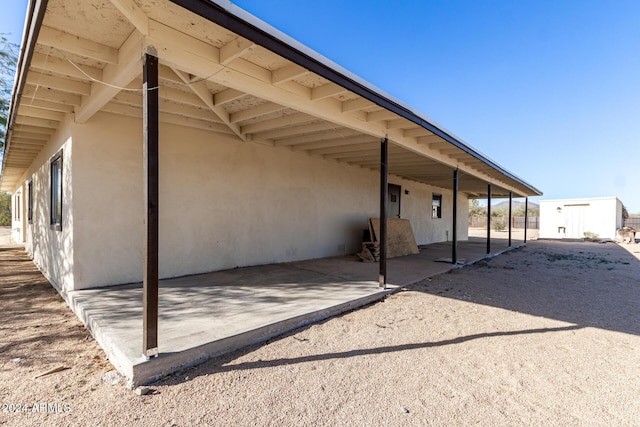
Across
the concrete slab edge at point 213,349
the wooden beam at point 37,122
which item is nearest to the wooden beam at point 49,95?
the wooden beam at point 37,122

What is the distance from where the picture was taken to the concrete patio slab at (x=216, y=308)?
98.0 inches

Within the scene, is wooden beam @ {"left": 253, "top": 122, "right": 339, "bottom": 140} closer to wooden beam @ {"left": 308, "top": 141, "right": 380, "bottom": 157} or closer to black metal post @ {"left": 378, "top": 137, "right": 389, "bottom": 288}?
black metal post @ {"left": 378, "top": 137, "right": 389, "bottom": 288}

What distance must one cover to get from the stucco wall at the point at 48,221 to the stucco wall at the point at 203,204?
218 mm

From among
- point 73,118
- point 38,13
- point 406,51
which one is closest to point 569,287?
point 38,13

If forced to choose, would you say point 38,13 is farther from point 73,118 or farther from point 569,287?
point 569,287

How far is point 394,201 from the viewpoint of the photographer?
11.1 meters

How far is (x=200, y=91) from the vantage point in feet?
13.5

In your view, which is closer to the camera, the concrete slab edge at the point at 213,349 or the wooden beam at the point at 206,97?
the concrete slab edge at the point at 213,349

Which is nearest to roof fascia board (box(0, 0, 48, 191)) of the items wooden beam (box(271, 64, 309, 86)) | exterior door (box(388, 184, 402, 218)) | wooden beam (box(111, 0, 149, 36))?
wooden beam (box(111, 0, 149, 36))

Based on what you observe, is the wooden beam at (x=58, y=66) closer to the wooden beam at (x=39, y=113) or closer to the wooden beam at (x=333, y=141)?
the wooden beam at (x=39, y=113)

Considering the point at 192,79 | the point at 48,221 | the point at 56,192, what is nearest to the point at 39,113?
the point at 56,192

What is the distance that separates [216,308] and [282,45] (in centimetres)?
287

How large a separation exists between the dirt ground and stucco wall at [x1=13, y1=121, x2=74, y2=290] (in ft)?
2.13

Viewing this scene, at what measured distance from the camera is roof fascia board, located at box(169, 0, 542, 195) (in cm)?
215
